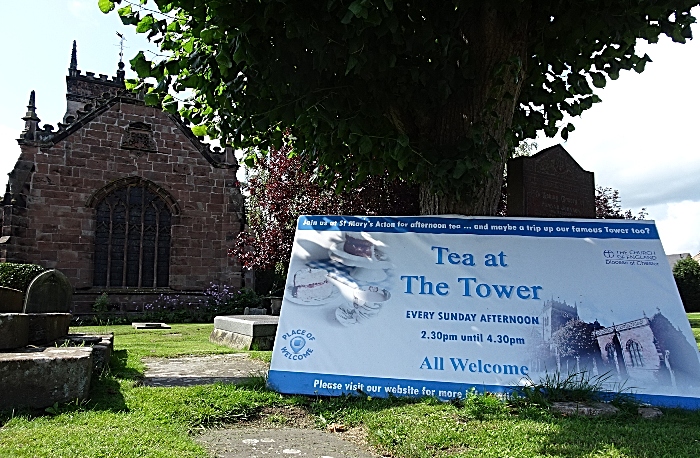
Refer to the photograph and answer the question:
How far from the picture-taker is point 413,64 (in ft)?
18.8

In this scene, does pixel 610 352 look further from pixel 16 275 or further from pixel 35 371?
pixel 16 275

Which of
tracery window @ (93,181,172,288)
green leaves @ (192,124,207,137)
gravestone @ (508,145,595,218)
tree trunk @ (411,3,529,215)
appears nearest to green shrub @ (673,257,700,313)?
tracery window @ (93,181,172,288)

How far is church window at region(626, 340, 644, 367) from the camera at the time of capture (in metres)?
4.73

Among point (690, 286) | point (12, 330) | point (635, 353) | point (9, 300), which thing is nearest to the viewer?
point (635, 353)

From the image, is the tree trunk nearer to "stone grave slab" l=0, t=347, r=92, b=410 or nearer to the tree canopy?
the tree canopy

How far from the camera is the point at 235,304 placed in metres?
20.4

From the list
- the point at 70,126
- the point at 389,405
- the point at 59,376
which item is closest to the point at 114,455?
the point at 59,376

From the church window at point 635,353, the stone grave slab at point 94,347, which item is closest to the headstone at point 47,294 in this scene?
the stone grave slab at point 94,347

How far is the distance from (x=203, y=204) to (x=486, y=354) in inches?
696

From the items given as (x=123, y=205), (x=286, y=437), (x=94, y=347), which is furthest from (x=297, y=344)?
(x=123, y=205)

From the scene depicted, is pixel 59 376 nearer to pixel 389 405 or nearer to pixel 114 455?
pixel 114 455

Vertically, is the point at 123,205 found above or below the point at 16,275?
above

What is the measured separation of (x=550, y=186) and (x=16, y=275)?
11939mm

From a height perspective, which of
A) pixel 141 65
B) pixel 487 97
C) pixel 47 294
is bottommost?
pixel 47 294
